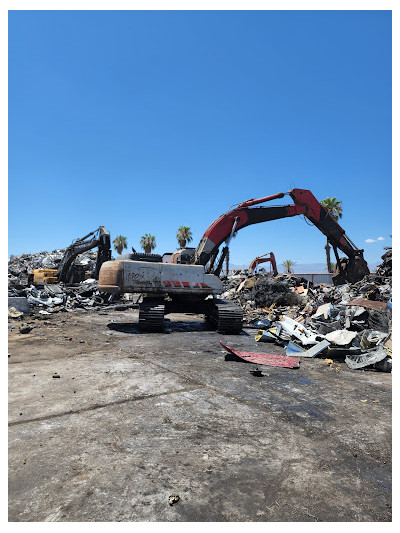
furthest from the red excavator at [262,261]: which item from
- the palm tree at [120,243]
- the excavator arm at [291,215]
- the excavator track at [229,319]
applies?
the palm tree at [120,243]

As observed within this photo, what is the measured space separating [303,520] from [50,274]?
75.2ft

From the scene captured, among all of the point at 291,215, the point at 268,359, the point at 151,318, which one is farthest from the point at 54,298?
the point at 268,359

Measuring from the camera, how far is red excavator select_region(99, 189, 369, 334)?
9320 mm

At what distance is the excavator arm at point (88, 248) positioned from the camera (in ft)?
62.4

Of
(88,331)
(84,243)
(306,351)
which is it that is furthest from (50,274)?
(306,351)

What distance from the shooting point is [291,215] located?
45.5ft

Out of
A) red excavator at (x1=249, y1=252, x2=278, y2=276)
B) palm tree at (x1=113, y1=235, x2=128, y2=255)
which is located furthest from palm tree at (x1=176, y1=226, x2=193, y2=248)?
red excavator at (x1=249, y1=252, x2=278, y2=276)

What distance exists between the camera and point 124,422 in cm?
348

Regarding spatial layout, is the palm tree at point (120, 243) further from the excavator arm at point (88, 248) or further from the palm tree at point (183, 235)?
→ the excavator arm at point (88, 248)

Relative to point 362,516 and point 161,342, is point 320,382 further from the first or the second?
point 161,342

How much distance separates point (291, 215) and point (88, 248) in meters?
13.0

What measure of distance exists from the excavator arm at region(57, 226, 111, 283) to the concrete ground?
13496 millimetres

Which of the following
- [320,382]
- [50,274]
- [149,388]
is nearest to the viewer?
[149,388]

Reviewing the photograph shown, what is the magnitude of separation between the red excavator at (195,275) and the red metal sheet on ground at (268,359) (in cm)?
270
